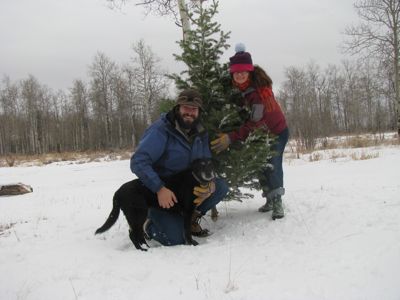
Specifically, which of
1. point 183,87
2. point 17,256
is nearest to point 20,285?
point 17,256

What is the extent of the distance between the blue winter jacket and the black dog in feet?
0.42

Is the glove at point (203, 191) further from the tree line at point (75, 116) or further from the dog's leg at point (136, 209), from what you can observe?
the tree line at point (75, 116)

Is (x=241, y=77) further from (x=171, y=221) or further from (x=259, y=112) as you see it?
(x=171, y=221)

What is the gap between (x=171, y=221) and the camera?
393 cm

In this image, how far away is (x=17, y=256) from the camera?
365 centimetres

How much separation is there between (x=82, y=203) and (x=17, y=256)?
283 centimetres

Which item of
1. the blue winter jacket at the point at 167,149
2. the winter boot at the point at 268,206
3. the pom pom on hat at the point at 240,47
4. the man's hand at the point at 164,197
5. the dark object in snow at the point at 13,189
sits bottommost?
the winter boot at the point at 268,206

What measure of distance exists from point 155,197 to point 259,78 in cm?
177

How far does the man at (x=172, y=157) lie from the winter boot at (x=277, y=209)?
28.9 inches

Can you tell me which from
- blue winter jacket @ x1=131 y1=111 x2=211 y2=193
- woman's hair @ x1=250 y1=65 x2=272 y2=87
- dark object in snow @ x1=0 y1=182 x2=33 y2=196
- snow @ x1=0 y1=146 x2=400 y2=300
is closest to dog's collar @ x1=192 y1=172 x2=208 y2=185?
blue winter jacket @ x1=131 y1=111 x2=211 y2=193

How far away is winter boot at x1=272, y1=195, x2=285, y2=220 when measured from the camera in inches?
166

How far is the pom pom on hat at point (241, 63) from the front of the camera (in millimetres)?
4062

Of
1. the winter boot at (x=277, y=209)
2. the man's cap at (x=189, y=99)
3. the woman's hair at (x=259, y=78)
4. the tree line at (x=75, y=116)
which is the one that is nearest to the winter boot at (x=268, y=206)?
the winter boot at (x=277, y=209)

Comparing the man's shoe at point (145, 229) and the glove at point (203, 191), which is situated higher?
the glove at point (203, 191)
